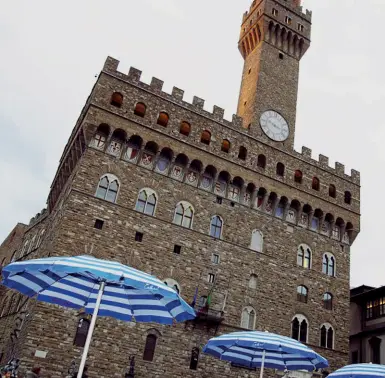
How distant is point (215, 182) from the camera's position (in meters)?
27.5

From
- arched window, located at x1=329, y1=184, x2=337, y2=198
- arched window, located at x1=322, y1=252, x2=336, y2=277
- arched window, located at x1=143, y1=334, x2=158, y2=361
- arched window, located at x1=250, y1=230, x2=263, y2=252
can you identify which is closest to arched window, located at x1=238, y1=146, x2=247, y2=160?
arched window, located at x1=250, y1=230, x2=263, y2=252

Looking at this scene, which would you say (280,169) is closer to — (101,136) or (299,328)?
(299,328)

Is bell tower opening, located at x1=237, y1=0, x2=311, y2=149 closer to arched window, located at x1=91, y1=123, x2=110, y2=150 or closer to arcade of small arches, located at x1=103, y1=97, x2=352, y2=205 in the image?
arcade of small arches, located at x1=103, y1=97, x2=352, y2=205

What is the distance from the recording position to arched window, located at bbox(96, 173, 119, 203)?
24.3 m

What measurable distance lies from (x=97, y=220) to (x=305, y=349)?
554 inches

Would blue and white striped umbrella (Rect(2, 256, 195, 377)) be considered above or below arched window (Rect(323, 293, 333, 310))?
below

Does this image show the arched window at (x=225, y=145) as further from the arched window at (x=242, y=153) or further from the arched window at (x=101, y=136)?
the arched window at (x=101, y=136)

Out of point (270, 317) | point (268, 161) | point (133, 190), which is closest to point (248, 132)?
point (268, 161)

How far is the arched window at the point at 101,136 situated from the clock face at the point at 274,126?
38.4ft

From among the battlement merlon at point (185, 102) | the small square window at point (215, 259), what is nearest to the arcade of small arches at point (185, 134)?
the battlement merlon at point (185, 102)

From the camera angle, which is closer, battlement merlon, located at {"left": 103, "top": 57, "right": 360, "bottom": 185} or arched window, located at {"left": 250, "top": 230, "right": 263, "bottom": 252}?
battlement merlon, located at {"left": 103, "top": 57, "right": 360, "bottom": 185}

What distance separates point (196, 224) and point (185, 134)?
230 inches

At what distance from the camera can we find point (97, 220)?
2352 cm

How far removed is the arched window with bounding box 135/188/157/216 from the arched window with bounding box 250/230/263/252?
7009 millimetres
